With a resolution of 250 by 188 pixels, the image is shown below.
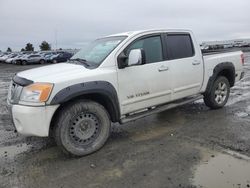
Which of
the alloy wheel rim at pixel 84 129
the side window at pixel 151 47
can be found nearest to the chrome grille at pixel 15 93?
the alloy wheel rim at pixel 84 129

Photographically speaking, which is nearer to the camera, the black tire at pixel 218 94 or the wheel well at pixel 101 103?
the wheel well at pixel 101 103

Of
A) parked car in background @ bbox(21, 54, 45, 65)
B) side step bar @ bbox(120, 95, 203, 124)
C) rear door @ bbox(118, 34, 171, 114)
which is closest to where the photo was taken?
rear door @ bbox(118, 34, 171, 114)

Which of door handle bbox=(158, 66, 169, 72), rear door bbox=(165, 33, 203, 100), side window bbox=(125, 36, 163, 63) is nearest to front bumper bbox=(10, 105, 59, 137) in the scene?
side window bbox=(125, 36, 163, 63)

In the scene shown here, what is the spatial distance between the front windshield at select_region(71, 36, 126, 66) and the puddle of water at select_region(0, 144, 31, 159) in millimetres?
1878

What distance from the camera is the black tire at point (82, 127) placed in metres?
4.66

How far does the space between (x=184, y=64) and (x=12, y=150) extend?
3.65 m

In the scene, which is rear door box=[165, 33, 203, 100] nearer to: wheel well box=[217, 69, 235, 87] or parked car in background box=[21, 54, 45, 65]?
wheel well box=[217, 69, 235, 87]

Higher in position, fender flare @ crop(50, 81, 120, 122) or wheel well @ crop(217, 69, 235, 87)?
fender flare @ crop(50, 81, 120, 122)

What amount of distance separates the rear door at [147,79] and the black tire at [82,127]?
50cm

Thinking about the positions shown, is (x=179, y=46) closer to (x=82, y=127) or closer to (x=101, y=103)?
(x=101, y=103)

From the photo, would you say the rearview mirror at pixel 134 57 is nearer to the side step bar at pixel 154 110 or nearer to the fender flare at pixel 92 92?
the fender flare at pixel 92 92

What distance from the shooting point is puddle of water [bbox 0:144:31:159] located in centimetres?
506

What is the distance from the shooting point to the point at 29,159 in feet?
15.9

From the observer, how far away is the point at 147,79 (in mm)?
5578
